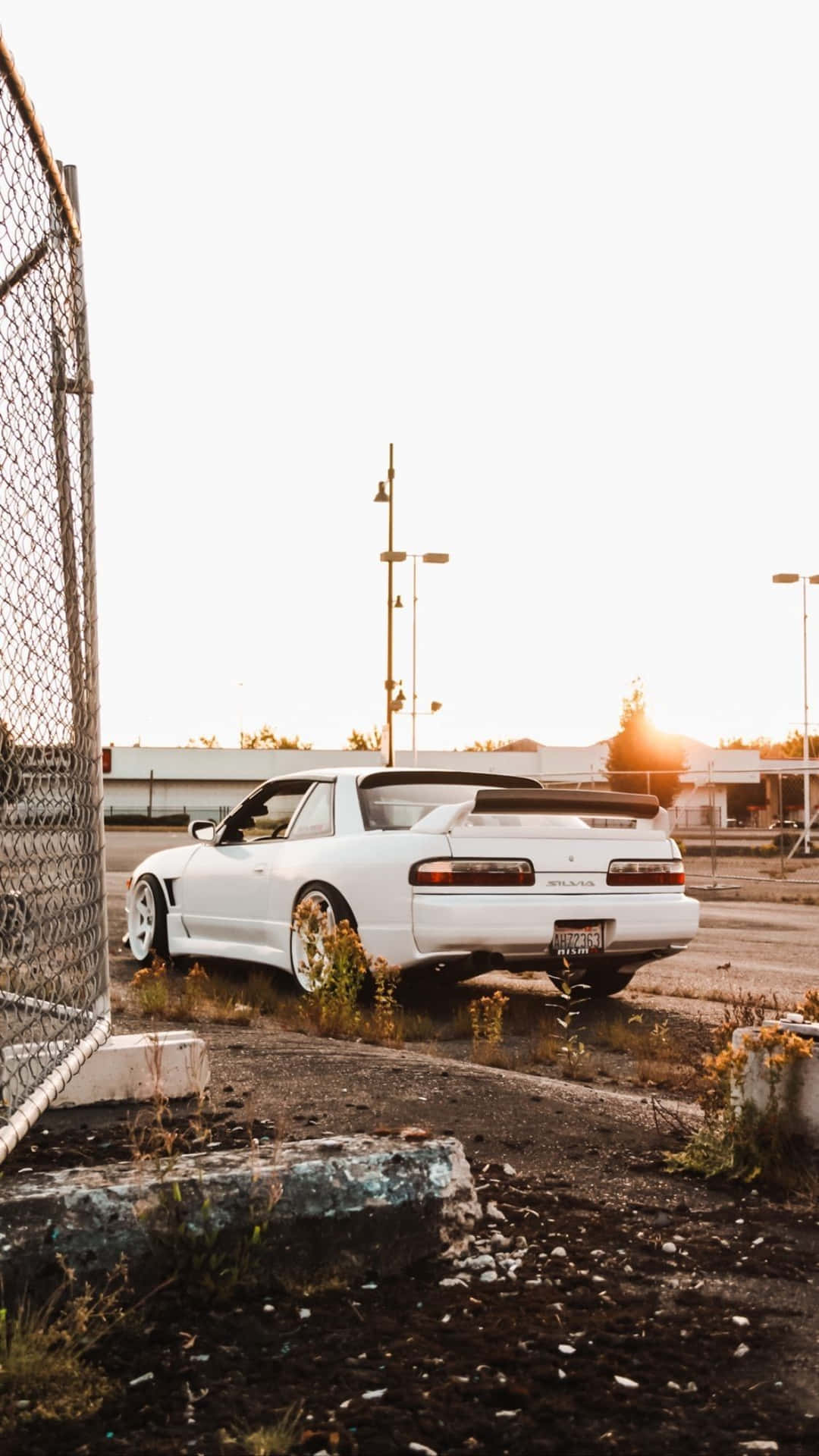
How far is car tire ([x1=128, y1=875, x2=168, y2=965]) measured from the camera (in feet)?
36.8

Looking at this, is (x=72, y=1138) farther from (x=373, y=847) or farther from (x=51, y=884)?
(x=373, y=847)

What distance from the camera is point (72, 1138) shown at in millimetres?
4344

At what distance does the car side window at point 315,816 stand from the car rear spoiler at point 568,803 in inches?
53.5

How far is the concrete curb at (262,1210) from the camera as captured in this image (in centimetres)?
323

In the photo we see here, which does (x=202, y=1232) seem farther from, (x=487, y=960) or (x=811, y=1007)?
(x=487, y=960)

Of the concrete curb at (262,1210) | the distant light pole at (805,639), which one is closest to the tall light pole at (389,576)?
the distant light pole at (805,639)

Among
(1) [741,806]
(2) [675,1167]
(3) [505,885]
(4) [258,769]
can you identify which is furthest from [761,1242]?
(1) [741,806]

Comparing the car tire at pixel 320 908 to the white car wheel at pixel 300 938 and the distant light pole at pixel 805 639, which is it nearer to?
the white car wheel at pixel 300 938

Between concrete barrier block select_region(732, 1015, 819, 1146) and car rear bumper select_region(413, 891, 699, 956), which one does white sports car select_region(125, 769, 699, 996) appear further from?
concrete barrier block select_region(732, 1015, 819, 1146)

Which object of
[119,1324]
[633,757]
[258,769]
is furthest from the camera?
[258,769]

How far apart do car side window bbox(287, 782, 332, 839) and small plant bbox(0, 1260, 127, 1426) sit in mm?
6397

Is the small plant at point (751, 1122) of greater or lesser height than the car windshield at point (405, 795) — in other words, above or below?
below

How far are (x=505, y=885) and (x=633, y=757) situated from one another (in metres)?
49.7

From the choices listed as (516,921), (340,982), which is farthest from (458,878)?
(340,982)
